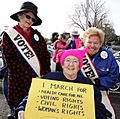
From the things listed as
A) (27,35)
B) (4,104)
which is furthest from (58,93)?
(4,104)

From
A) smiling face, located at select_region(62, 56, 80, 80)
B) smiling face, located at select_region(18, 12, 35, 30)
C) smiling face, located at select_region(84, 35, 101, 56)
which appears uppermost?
smiling face, located at select_region(18, 12, 35, 30)

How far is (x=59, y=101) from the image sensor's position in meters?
2.61

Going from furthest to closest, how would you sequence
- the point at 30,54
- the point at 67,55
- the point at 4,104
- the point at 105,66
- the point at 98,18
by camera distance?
1. the point at 98,18
2. the point at 4,104
3. the point at 30,54
4. the point at 105,66
5. the point at 67,55

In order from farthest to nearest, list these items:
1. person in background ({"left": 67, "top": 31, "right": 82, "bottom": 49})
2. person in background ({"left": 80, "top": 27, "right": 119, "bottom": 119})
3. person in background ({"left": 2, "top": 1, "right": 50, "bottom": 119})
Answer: person in background ({"left": 67, "top": 31, "right": 82, "bottom": 49}) < person in background ({"left": 2, "top": 1, "right": 50, "bottom": 119}) < person in background ({"left": 80, "top": 27, "right": 119, "bottom": 119})

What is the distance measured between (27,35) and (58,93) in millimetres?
1109

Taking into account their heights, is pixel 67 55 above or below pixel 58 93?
above

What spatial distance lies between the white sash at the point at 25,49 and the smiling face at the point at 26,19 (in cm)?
13

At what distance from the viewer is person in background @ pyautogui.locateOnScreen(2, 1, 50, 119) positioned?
340 cm

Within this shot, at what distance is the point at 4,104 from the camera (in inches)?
277

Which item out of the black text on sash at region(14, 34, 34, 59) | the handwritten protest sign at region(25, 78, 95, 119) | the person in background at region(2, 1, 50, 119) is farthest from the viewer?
the black text on sash at region(14, 34, 34, 59)

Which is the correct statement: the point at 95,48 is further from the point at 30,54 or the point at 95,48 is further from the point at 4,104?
the point at 4,104

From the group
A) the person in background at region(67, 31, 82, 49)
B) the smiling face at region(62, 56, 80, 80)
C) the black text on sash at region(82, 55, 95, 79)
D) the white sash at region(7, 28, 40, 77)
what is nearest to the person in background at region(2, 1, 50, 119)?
the white sash at region(7, 28, 40, 77)

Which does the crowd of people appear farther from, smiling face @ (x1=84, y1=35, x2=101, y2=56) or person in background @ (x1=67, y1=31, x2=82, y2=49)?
person in background @ (x1=67, y1=31, x2=82, y2=49)

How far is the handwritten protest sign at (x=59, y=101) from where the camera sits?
8.40 feet
